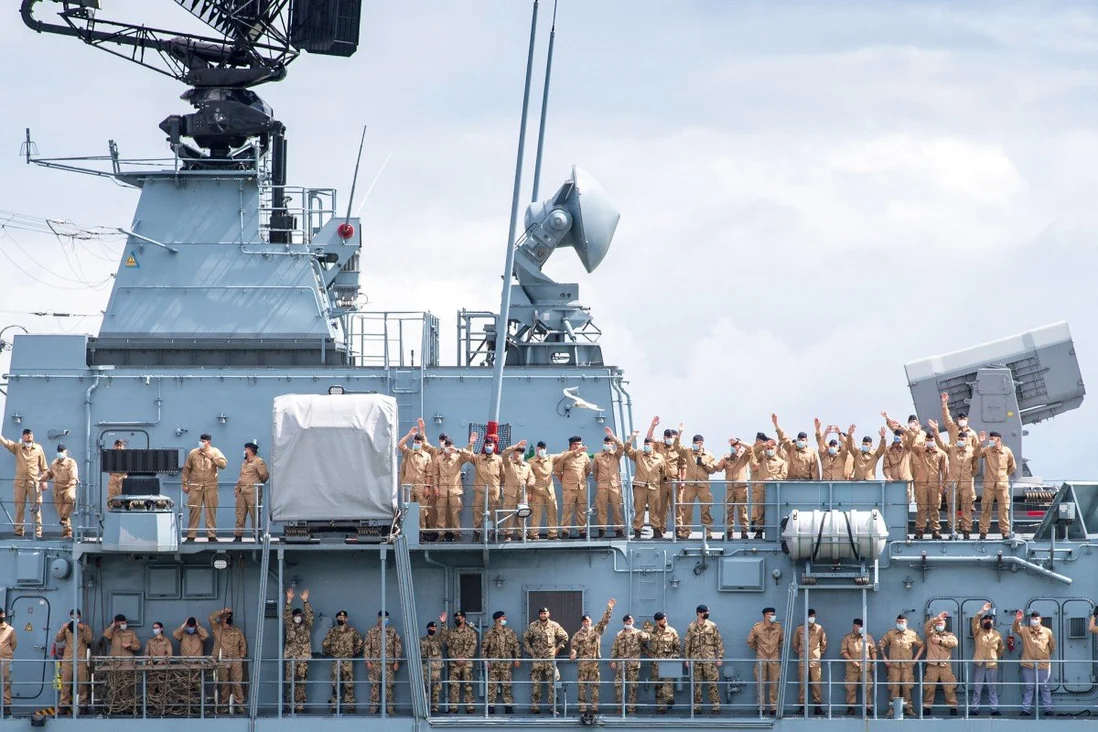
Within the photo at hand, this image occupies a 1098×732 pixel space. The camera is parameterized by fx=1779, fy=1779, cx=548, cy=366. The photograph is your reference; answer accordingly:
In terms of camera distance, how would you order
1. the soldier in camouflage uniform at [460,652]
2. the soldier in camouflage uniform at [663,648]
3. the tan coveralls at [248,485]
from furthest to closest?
the tan coveralls at [248,485] → the soldier in camouflage uniform at [460,652] → the soldier in camouflage uniform at [663,648]

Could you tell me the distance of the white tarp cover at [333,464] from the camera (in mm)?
22219

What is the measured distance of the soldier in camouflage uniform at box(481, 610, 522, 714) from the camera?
902 inches

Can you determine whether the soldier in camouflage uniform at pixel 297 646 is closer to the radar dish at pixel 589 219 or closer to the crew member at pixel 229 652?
the crew member at pixel 229 652

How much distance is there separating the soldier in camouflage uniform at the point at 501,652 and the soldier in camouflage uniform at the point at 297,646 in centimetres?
228

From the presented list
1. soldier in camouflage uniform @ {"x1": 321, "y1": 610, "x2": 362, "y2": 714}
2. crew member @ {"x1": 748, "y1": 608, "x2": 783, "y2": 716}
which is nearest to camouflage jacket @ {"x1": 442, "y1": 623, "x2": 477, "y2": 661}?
soldier in camouflage uniform @ {"x1": 321, "y1": 610, "x2": 362, "y2": 714}

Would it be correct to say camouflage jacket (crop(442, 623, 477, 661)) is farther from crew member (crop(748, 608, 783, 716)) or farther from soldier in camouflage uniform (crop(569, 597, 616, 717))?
crew member (crop(748, 608, 783, 716))

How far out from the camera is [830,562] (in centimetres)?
2306

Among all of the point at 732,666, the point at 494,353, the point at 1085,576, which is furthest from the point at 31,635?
the point at 1085,576

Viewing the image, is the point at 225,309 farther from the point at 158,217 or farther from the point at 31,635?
the point at 31,635

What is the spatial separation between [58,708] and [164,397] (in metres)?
4.41

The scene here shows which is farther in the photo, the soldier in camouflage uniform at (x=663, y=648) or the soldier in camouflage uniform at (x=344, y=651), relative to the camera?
the soldier in camouflage uniform at (x=344, y=651)

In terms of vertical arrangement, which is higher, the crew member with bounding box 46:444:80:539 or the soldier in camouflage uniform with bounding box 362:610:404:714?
the crew member with bounding box 46:444:80:539

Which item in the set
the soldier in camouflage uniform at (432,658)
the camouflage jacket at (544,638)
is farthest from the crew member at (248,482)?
the camouflage jacket at (544,638)

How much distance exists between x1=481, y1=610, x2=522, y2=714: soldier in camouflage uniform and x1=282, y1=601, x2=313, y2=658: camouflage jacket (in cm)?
226
